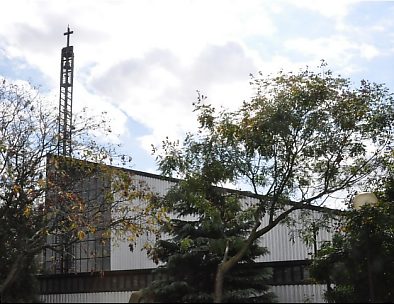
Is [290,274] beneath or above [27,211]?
beneath

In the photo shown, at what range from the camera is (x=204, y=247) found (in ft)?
51.1

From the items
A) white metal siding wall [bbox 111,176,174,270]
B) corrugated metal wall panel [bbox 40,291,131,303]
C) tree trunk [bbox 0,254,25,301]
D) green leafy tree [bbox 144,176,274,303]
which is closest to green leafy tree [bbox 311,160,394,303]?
green leafy tree [bbox 144,176,274,303]

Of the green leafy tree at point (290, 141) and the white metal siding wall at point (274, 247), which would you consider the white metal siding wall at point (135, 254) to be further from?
the green leafy tree at point (290, 141)

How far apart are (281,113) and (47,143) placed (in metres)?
6.19

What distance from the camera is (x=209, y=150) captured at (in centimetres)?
1339

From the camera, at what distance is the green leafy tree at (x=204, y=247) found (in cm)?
1362

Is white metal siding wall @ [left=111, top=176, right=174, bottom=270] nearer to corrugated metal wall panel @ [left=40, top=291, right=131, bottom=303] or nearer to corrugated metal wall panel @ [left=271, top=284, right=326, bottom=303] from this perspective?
corrugated metal wall panel @ [left=40, top=291, right=131, bottom=303]

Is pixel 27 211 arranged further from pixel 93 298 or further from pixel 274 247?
pixel 274 247

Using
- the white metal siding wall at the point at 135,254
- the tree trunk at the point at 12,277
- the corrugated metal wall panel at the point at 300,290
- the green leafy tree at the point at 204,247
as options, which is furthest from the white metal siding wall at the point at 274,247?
the tree trunk at the point at 12,277

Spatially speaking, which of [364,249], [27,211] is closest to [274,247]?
[364,249]

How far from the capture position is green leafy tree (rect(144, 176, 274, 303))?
13.6 m

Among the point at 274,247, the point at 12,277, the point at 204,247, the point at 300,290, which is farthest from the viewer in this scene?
the point at 274,247

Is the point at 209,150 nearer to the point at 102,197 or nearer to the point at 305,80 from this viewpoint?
the point at 305,80

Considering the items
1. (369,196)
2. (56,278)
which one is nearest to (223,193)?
(369,196)
